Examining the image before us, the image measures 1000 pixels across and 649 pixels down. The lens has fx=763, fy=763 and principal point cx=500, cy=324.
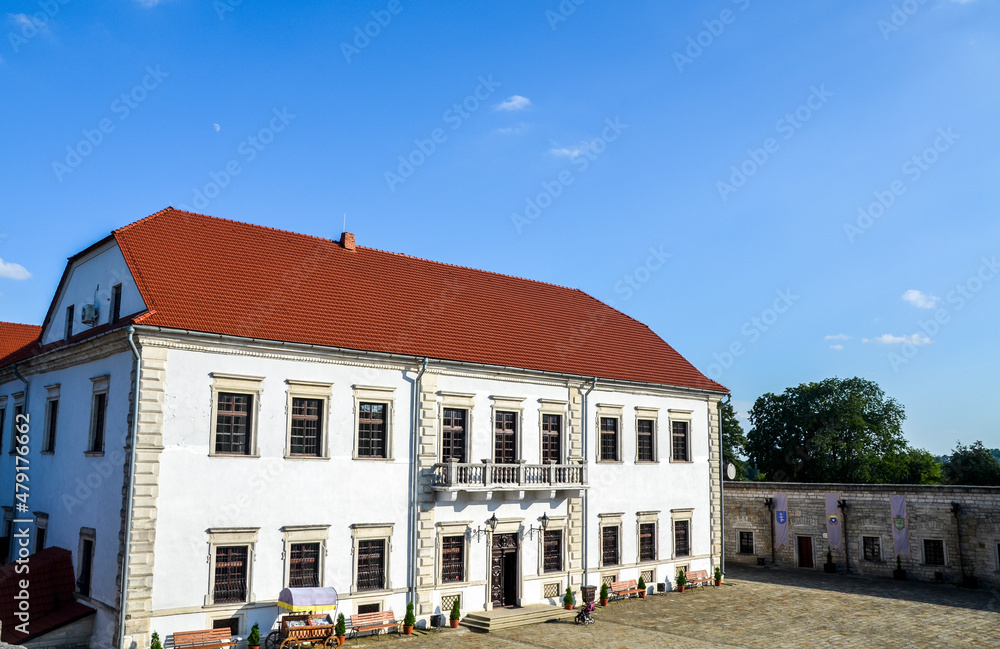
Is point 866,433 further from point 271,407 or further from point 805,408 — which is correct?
point 271,407

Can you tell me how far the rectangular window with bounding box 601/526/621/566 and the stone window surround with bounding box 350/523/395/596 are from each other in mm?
9758

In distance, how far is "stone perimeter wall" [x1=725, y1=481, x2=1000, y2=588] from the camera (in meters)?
33.8

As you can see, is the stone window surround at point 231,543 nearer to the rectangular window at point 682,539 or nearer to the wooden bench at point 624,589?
the wooden bench at point 624,589

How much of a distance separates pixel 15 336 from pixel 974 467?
237ft

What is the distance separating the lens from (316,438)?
23.4 m

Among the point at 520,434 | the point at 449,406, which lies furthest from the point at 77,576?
the point at 520,434

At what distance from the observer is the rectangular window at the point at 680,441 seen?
33.8 meters

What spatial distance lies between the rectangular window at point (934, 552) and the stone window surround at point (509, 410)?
21132mm

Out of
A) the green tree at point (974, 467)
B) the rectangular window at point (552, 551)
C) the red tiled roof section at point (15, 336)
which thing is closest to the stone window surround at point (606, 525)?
the rectangular window at point (552, 551)

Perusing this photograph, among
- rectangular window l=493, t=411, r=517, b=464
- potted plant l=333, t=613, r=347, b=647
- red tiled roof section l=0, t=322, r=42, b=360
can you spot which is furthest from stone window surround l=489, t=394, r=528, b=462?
red tiled roof section l=0, t=322, r=42, b=360

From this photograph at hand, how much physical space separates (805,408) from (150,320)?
190 feet

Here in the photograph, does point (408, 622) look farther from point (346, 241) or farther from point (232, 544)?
point (346, 241)

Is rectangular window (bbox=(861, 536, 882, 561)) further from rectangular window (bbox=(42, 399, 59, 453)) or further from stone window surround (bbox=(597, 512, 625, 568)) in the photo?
rectangular window (bbox=(42, 399, 59, 453))

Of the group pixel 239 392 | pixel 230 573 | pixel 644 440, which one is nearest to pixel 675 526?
pixel 644 440
